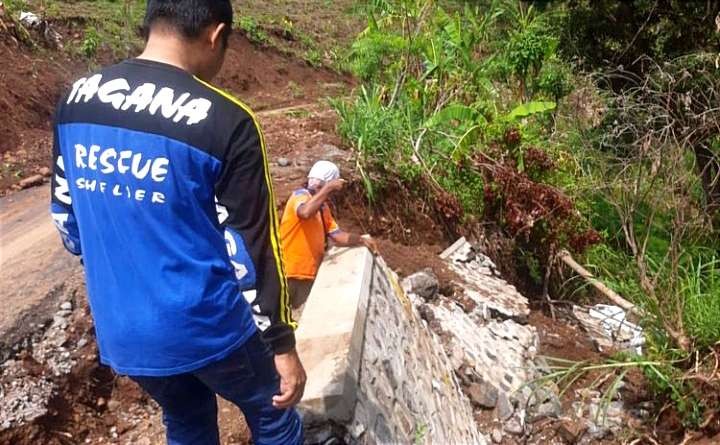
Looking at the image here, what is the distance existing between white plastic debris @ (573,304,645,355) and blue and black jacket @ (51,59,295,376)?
4.79m

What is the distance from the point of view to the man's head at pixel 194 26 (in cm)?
222

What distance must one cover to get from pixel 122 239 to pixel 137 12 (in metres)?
14.0

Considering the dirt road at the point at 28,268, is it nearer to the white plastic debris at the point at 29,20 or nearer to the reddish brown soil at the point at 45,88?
the reddish brown soil at the point at 45,88

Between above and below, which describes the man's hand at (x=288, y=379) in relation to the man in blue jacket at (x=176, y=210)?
below

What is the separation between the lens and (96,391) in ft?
15.5

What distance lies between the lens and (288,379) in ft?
8.02

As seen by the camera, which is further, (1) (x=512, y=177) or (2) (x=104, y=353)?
(1) (x=512, y=177)

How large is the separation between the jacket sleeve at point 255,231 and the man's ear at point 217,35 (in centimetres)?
27

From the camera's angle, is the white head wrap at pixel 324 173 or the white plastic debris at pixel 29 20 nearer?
the white head wrap at pixel 324 173

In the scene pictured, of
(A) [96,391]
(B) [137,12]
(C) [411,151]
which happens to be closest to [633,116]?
(C) [411,151]

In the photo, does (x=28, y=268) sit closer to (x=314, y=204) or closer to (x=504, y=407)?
(x=314, y=204)

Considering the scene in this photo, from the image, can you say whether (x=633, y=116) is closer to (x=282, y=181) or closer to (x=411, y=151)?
(x=411, y=151)

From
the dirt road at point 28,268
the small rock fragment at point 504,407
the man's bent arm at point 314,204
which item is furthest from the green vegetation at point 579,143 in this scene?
the dirt road at point 28,268

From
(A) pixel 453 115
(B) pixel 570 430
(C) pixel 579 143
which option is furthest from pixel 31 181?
(B) pixel 570 430
